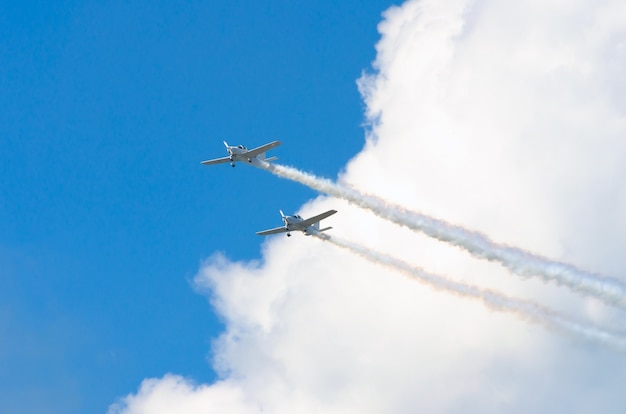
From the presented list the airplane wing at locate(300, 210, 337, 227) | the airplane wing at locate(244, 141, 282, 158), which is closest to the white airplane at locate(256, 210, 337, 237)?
the airplane wing at locate(300, 210, 337, 227)

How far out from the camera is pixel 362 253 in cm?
10312

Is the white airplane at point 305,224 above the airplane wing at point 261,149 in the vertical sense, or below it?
below

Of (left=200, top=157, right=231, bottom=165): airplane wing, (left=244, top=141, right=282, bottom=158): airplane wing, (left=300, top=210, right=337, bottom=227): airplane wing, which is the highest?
(left=200, top=157, right=231, bottom=165): airplane wing

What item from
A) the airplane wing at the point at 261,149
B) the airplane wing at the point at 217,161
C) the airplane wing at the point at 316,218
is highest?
the airplane wing at the point at 217,161

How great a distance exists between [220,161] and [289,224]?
30.0ft

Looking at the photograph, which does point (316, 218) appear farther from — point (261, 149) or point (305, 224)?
point (261, 149)

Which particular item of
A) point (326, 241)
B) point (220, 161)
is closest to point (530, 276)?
point (326, 241)

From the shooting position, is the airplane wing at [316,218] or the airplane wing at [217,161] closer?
the airplane wing at [316,218]

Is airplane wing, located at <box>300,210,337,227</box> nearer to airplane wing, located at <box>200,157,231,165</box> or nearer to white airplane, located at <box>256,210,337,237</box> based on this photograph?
white airplane, located at <box>256,210,337,237</box>

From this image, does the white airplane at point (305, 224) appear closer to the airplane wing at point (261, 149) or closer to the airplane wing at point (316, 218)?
the airplane wing at point (316, 218)

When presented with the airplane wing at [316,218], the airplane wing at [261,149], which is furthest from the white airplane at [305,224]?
the airplane wing at [261,149]

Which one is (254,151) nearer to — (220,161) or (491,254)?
(220,161)

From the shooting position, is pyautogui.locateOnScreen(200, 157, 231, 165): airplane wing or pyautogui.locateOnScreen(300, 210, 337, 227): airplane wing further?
pyautogui.locateOnScreen(200, 157, 231, 165): airplane wing

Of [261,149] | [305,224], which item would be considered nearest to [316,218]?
[305,224]
